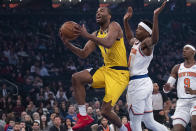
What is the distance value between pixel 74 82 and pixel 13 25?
1690 centimetres

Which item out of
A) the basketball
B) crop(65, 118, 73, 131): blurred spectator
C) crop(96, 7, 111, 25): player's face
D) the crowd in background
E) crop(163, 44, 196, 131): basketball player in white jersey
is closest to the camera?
the basketball

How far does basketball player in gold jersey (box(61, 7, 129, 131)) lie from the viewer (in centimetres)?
608

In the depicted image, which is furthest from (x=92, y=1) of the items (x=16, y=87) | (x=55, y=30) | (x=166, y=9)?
(x=16, y=87)

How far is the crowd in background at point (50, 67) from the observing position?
11.5 m

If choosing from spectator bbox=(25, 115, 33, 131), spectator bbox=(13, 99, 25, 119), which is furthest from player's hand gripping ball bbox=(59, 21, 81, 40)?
spectator bbox=(13, 99, 25, 119)

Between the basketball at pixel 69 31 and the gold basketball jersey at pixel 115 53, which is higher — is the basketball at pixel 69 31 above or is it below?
above

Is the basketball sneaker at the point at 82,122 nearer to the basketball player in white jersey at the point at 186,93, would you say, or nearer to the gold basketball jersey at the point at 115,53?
the gold basketball jersey at the point at 115,53

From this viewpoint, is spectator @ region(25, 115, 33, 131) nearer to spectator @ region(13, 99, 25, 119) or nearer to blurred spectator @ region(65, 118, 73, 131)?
blurred spectator @ region(65, 118, 73, 131)

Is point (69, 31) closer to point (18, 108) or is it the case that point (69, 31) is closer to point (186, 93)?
point (186, 93)

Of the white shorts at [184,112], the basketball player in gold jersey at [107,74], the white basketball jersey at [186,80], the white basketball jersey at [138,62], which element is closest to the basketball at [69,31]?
the basketball player in gold jersey at [107,74]

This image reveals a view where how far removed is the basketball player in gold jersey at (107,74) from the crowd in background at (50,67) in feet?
13.2

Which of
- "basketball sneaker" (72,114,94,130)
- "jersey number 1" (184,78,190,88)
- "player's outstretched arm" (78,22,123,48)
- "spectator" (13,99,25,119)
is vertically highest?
"player's outstretched arm" (78,22,123,48)

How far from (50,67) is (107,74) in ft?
41.5

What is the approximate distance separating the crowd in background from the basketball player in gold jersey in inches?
159
